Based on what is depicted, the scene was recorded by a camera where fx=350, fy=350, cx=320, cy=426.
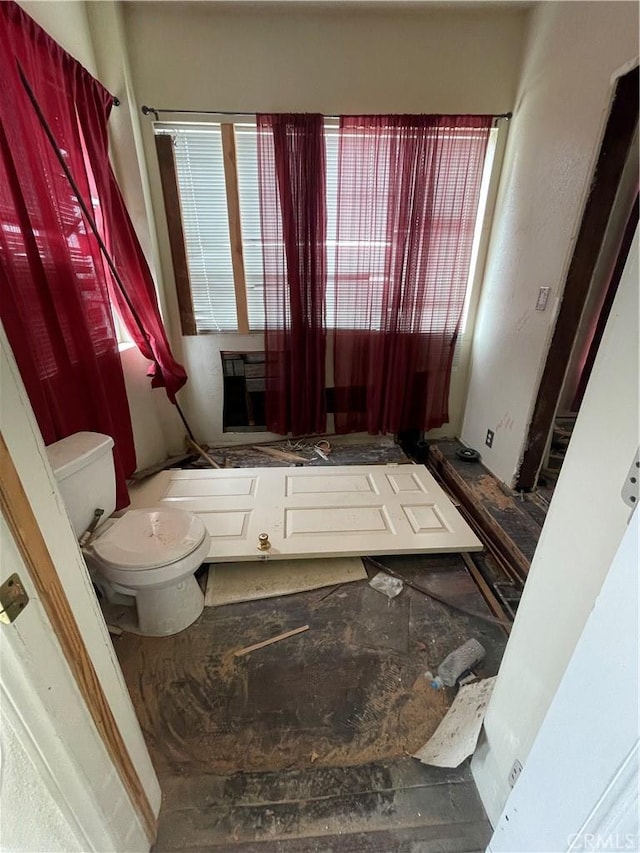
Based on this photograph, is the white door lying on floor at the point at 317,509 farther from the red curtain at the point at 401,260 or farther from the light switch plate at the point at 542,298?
the light switch plate at the point at 542,298

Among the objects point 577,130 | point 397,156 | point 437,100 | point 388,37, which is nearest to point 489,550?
point 577,130

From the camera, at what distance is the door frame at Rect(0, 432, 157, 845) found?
485 millimetres

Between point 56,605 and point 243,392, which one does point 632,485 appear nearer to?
point 56,605

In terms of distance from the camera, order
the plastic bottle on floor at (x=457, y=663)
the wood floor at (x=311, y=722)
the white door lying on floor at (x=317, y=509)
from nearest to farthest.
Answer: the wood floor at (x=311, y=722) < the plastic bottle on floor at (x=457, y=663) < the white door lying on floor at (x=317, y=509)

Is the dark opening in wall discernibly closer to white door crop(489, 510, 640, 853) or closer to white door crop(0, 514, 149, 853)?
white door crop(0, 514, 149, 853)

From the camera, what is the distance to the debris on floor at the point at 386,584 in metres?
1.64

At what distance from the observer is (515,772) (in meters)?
0.83

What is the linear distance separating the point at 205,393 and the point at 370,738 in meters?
2.31

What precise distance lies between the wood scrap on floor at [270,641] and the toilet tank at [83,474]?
80 cm

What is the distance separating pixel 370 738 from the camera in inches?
44.3

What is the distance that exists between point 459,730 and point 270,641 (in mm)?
721

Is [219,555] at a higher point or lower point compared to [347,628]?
higher

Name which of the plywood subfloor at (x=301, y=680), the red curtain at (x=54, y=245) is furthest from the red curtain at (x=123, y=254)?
the plywood subfloor at (x=301, y=680)

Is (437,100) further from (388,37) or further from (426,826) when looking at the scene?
(426,826)
